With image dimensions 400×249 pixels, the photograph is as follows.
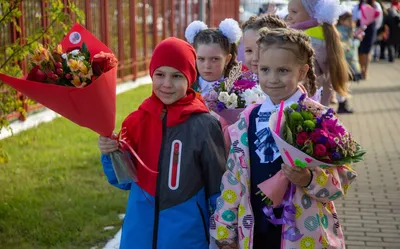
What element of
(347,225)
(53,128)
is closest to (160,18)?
(53,128)

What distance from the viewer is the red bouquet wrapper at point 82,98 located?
3076mm

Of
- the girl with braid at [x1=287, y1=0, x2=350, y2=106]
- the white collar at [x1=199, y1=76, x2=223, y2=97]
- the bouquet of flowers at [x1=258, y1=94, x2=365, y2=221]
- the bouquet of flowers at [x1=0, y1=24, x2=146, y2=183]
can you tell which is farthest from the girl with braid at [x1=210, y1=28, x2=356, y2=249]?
the girl with braid at [x1=287, y1=0, x2=350, y2=106]

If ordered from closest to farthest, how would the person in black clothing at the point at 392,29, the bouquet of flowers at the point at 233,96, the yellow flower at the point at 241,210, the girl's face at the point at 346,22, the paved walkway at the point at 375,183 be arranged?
the yellow flower at the point at 241,210 → the bouquet of flowers at the point at 233,96 → the paved walkway at the point at 375,183 → the girl's face at the point at 346,22 → the person in black clothing at the point at 392,29

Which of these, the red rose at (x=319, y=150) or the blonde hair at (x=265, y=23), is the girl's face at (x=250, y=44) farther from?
the red rose at (x=319, y=150)

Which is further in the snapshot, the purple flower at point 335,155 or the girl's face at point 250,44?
the girl's face at point 250,44

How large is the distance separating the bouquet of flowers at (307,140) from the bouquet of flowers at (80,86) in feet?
2.57

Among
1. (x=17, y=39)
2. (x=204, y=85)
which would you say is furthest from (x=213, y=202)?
(x=17, y=39)

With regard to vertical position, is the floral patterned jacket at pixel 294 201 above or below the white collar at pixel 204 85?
below

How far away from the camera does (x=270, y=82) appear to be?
3.28 metres

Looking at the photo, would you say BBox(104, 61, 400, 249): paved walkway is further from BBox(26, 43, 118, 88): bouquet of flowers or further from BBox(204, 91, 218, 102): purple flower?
BBox(26, 43, 118, 88): bouquet of flowers

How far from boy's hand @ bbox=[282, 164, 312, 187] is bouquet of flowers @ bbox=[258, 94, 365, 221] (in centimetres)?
5

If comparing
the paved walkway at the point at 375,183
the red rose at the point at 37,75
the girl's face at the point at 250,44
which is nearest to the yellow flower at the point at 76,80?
the red rose at the point at 37,75

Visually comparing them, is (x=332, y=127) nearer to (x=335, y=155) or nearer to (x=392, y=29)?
(x=335, y=155)

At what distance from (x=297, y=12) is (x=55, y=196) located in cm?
297
